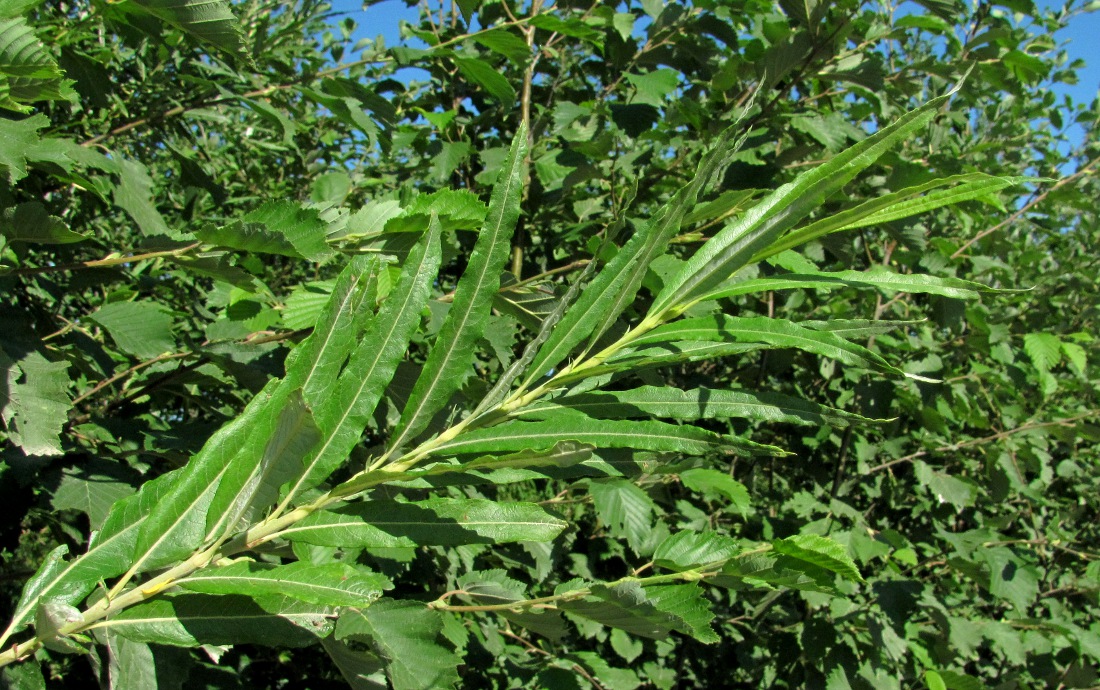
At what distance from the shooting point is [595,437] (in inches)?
34.2

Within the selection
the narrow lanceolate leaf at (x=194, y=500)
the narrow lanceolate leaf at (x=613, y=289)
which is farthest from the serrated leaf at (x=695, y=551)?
the narrow lanceolate leaf at (x=194, y=500)

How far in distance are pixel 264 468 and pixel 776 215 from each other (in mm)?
615

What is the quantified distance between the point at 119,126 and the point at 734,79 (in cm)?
171

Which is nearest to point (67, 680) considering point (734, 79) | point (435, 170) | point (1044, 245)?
point (435, 170)

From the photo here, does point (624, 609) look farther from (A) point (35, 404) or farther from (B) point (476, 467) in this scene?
(A) point (35, 404)

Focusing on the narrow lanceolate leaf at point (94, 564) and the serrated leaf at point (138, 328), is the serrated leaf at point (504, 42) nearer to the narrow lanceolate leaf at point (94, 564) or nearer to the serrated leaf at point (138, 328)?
the serrated leaf at point (138, 328)

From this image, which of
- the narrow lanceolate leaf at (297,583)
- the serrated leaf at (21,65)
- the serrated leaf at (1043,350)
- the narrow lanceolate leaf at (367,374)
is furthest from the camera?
the serrated leaf at (1043,350)

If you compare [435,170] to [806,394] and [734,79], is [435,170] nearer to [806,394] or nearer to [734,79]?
[734,79]

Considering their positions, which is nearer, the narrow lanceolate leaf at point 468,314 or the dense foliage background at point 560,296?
the narrow lanceolate leaf at point 468,314

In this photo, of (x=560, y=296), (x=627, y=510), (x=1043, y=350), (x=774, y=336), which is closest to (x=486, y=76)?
(x=560, y=296)

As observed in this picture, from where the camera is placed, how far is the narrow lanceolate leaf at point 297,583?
739 mm

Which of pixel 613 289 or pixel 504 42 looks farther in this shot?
pixel 504 42

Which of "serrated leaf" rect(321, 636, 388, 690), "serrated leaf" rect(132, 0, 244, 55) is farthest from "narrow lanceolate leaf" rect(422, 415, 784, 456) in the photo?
"serrated leaf" rect(132, 0, 244, 55)

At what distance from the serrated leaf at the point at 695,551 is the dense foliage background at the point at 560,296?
0.12 m
